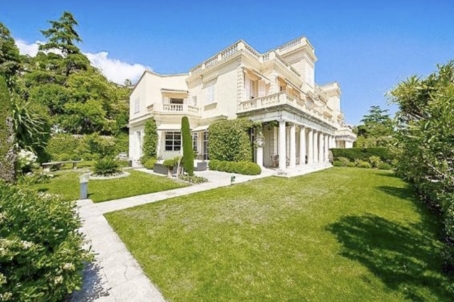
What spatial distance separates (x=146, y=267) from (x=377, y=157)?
2765 centimetres

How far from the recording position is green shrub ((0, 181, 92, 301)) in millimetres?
2135

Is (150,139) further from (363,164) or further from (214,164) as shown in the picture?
(363,164)

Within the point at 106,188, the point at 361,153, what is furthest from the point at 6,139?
the point at 361,153

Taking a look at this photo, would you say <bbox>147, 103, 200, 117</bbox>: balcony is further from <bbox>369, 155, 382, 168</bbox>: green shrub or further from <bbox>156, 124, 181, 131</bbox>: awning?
<bbox>369, 155, 382, 168</bbox>: green shrub

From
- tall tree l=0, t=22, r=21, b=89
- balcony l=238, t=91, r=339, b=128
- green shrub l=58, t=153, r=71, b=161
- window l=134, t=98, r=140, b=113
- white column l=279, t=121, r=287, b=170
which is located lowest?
green shrub l=58, t=153, r=71, b=161

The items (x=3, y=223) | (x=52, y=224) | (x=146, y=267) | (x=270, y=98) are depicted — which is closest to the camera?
(x=3, y=223)

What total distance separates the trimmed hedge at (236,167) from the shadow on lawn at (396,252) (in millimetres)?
8594

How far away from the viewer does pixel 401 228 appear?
6137 millimetres

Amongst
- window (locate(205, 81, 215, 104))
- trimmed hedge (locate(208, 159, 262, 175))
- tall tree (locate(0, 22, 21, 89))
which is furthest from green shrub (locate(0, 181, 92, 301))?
tall tree (locate(0, 22, 21, 89))

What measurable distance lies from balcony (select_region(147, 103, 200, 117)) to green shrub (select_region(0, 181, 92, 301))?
58.9ft

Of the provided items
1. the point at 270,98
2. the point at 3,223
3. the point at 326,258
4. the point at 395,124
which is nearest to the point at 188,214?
the point at 326,258

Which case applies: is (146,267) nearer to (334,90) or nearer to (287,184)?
(287,184)

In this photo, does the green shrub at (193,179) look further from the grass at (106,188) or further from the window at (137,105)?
the window at (137,105)

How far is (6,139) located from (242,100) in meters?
15.0
